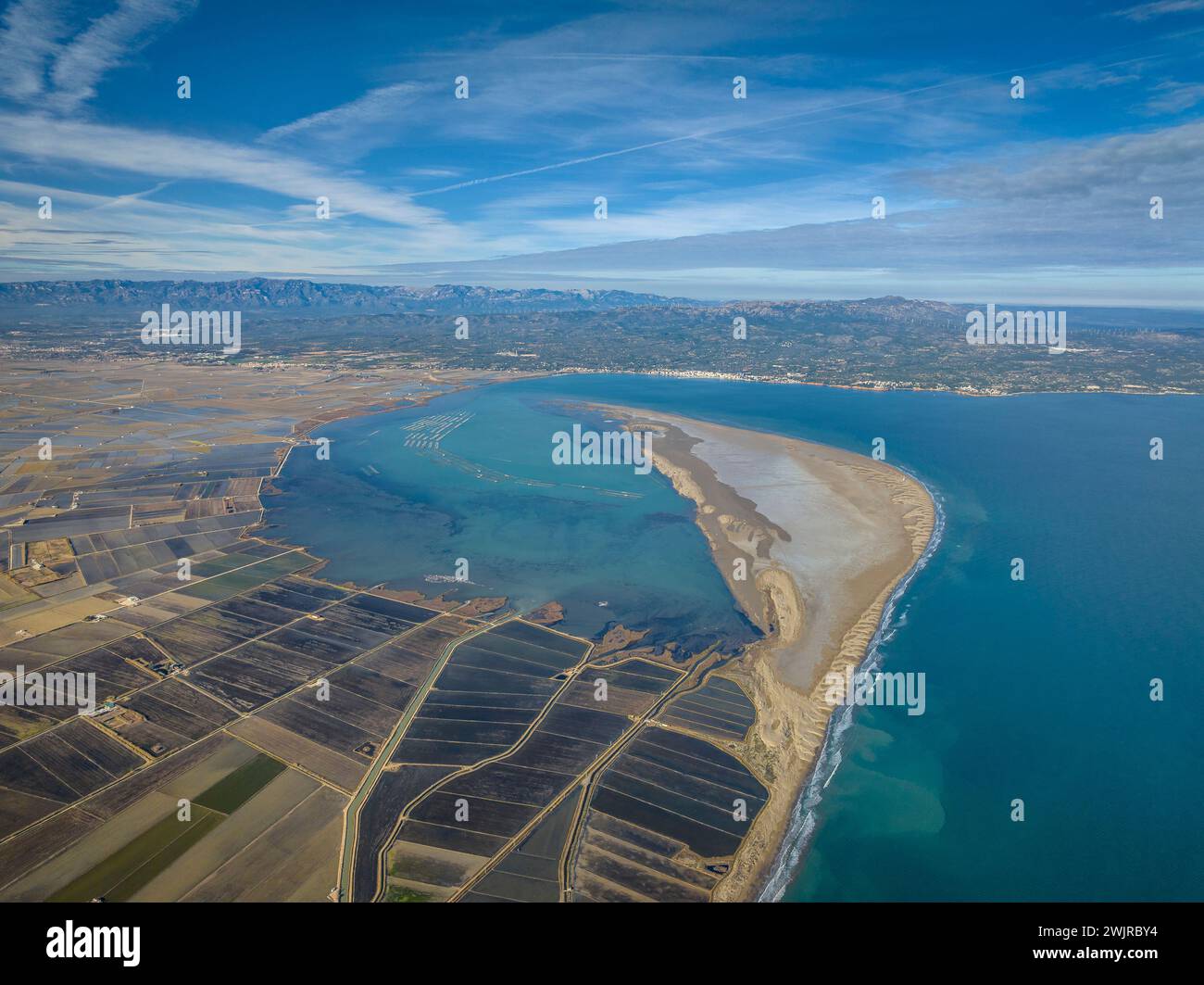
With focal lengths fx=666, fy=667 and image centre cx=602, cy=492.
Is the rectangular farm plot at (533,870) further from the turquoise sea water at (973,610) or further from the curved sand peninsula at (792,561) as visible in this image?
the turquoise sea water at (973,610)

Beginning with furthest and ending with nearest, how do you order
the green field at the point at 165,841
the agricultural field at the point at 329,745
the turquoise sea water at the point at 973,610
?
1. the turquoise sea water at the point at 973,610
2. the agricultural field at the point at 329,745
3. the green field at the point at 165,841

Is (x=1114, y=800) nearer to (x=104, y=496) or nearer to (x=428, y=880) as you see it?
(x=428, y=880)

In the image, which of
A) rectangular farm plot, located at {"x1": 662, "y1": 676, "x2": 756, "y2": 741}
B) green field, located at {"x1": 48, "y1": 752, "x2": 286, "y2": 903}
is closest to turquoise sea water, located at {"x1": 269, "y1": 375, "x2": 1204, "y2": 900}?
rectangular farm plot, located at {"x1": 662, "y1": 676, "x2": 756, "y2": 741}

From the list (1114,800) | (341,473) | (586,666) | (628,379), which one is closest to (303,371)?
(628,379)

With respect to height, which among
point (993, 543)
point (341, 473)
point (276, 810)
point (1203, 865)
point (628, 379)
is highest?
point (628, 379)

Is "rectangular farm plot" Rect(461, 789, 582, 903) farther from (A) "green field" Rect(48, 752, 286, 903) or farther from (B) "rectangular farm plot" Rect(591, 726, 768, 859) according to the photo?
(A) "green field" Rect(48, 752, 286, 903)

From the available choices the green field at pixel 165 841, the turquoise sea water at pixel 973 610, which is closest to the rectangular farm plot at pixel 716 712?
the turquoise sea water at pixel 973 610
